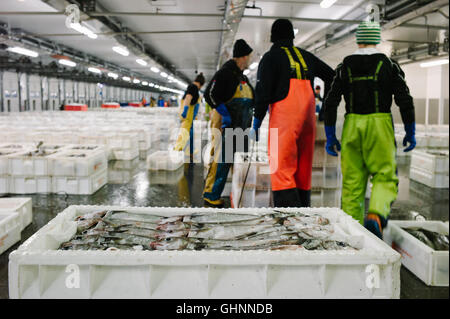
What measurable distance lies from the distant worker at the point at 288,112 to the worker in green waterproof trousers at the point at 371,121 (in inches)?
9.8

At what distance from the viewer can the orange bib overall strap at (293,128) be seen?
126 inches

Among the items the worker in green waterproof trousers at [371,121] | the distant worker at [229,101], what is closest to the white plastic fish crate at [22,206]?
the distant worker at [229,101]

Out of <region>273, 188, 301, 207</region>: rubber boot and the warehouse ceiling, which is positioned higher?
the warehouse ceiling

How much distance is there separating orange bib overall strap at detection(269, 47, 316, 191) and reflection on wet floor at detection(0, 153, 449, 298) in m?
1.21

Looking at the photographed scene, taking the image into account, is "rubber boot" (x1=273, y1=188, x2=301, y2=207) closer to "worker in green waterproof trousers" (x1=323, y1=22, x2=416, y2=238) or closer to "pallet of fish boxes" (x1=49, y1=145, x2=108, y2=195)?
"worker in green waterproof trousers" (x1=323, y1=22, x2=416, y2=238)

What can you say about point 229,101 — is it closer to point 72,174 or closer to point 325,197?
point 325,197

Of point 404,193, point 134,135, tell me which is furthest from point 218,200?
point 134,135

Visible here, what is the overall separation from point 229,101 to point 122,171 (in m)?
3.75

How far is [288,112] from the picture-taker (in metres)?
3.20

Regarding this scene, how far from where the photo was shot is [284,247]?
1832mm

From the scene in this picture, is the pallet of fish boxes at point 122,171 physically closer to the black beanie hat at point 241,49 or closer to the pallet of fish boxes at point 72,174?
the pallet of fish boxes at point 72,174

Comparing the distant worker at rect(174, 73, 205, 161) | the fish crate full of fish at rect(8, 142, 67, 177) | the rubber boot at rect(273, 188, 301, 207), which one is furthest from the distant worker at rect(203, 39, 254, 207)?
the distant worker at rect(174, 73, 205, 161)

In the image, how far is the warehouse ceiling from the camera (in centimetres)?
894
